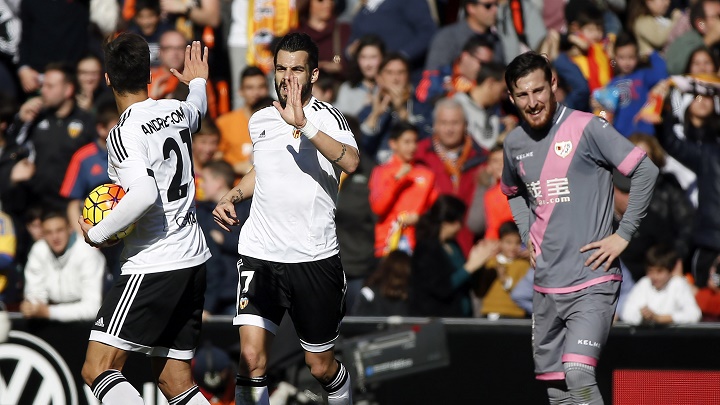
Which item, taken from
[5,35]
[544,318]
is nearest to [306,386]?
[544,318]

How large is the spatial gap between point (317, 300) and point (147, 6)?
6598 mm

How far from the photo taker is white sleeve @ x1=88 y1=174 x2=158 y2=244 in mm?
6527

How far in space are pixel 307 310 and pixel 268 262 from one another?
0.40m

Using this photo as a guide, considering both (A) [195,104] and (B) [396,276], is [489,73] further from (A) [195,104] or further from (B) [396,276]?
(A) [195,104]

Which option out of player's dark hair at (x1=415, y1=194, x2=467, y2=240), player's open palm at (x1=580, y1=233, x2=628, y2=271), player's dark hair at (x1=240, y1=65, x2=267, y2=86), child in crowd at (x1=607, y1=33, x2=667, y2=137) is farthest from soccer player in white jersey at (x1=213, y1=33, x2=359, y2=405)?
child in crowd at (x1=607, y1=33, x2=667, y2=137)

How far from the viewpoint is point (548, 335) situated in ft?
24.9

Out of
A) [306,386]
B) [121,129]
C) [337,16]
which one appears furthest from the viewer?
[337,16]

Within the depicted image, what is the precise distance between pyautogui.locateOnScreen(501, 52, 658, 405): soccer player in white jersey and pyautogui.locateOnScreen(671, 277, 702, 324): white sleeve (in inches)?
103

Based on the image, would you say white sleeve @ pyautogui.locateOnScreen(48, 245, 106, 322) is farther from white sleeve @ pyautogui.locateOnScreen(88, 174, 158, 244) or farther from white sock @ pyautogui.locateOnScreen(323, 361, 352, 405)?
white sleeve @ pyautogui.locateOnScreen(88, 174, 158, 244)

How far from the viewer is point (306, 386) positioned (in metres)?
9.51

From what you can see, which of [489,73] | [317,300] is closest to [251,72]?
[489,73]

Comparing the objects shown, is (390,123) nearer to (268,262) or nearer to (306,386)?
(306,386)

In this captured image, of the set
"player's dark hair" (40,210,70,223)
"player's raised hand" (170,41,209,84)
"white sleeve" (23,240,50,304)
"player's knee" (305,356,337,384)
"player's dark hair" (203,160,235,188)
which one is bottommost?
"white sleeve" (23,240,50,304)

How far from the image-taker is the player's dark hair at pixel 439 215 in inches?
413
